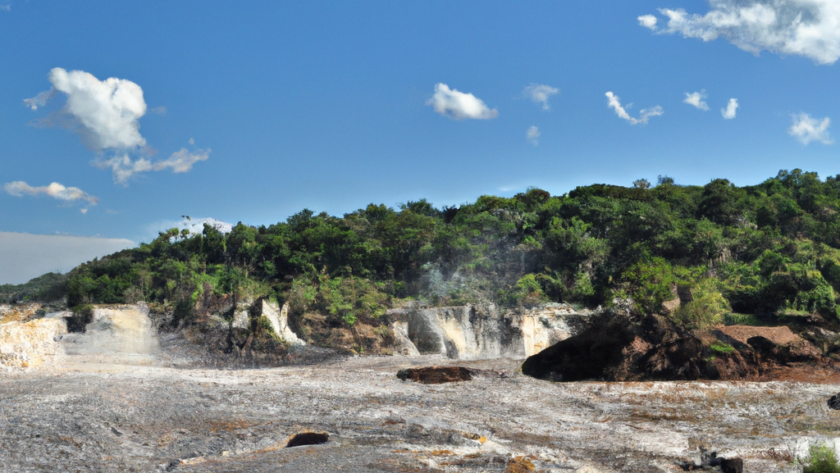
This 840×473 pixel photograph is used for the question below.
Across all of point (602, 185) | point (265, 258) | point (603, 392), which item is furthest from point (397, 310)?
point (602, 185)

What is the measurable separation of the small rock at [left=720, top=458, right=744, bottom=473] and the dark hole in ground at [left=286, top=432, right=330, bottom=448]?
10048 millimetres

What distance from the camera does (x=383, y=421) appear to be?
17.6 m

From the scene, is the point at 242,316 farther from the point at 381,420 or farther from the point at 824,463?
the point at 824,463

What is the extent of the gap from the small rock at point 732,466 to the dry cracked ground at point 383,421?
0.78m

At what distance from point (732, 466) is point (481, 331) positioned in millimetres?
22249

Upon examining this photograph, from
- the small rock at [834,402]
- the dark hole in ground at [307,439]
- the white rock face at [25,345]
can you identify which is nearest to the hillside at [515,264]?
the small rock at [834,402]

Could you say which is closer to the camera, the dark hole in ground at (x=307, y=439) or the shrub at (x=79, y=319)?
the dark hole in ground at (x=307, y=439)

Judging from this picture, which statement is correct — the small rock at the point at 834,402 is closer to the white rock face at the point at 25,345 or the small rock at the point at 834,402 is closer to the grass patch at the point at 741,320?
the grass patch at the point at 741,320

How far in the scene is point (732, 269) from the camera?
3966 centimetres

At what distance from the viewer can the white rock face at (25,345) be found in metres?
22.4

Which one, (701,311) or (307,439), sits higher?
(701,311)

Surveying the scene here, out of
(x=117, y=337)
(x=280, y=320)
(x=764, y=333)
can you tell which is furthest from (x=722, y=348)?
(x=117, y=337)

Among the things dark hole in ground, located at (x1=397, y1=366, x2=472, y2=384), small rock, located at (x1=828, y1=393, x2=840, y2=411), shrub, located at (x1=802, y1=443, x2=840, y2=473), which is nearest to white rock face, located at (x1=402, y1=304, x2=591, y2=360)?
dark hole in ground, located at (x1=397, y1=366, x2=472, y2=384)

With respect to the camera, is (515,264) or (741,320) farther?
(515,264)
